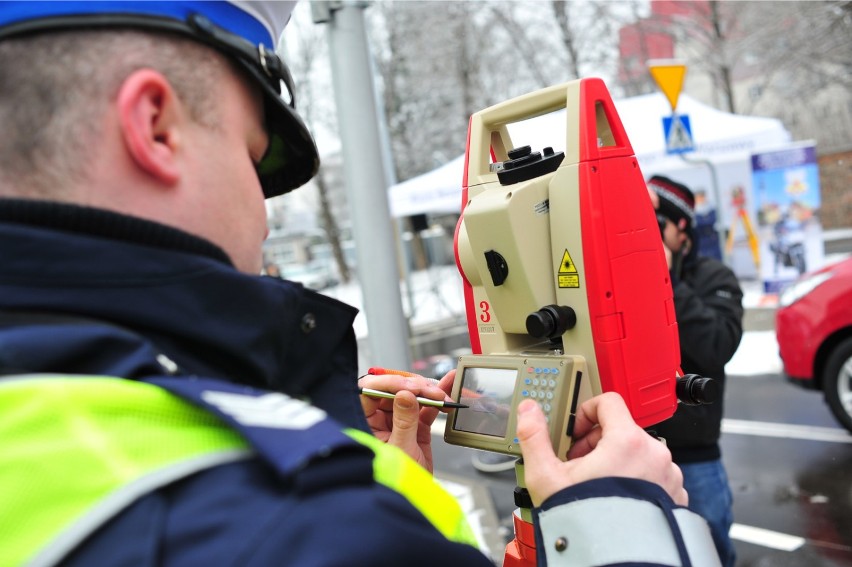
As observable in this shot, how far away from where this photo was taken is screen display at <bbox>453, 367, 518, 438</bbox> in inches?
56.6

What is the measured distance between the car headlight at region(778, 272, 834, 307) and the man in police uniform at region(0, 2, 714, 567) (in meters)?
4.98

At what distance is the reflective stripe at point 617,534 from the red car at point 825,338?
16.1ft

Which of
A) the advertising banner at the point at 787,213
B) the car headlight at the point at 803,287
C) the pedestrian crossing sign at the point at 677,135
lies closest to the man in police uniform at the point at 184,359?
the car headlight at the point at 803,287

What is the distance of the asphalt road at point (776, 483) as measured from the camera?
395cm

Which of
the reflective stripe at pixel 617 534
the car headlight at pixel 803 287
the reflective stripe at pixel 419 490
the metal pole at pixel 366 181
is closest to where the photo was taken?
the reflective stripe at pixel 419 490

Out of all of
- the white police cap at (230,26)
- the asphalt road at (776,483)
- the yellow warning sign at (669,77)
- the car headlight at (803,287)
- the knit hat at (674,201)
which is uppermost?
the yellow warning sign at (669,77)

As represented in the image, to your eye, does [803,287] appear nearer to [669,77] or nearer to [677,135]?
[677,135]

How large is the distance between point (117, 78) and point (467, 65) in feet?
72.7

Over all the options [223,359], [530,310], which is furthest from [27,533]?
[530,310]

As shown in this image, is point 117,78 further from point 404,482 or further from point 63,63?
point 404,482

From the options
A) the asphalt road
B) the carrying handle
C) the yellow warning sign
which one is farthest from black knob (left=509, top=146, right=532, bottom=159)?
the yellow warning sign

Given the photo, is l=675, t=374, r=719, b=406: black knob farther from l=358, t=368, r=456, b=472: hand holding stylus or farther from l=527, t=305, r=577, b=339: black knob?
l=358, t=368, r=456, b=472: hand holding stylus

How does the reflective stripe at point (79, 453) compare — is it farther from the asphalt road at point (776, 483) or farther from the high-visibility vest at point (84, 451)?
the asphalt road at point (776, 483)

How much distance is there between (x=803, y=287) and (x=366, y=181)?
3628 millimetres
